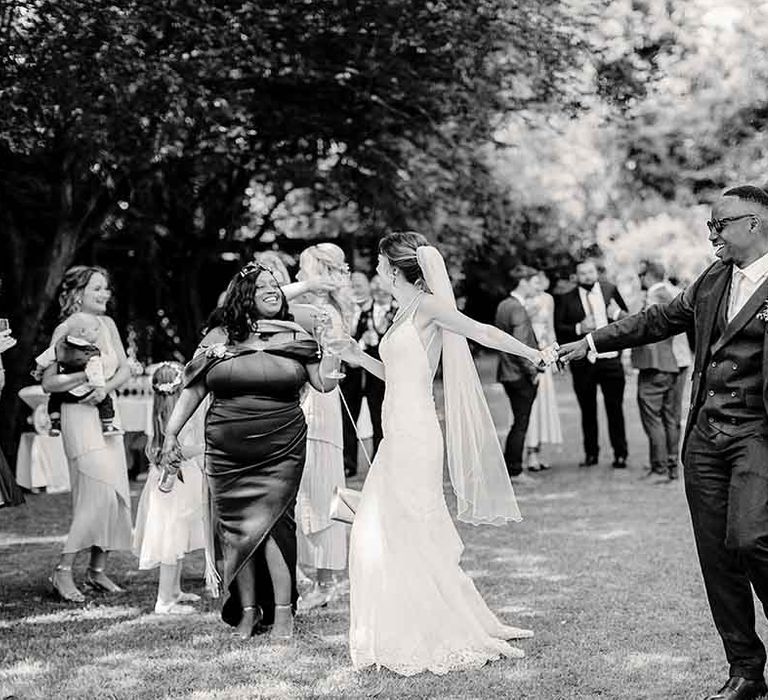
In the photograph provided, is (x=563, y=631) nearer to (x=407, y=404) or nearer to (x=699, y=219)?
(x=407, y=404)

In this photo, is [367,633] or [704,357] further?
[367,633]

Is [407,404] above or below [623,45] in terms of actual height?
below

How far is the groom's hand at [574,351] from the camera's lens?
595 cm

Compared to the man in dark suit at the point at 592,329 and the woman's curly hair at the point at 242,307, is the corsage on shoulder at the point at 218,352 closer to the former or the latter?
the woman's curly hair at the point at 242,307

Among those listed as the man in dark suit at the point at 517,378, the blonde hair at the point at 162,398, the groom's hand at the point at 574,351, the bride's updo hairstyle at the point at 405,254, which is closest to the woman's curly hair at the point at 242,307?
the bride's updo hairstyle at the point at 405,254

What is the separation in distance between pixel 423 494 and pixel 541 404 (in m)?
8.57

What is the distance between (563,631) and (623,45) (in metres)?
11.1

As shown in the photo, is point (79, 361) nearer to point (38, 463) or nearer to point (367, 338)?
point (38, 463)

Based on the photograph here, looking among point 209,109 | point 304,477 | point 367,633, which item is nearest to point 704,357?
point 367,633

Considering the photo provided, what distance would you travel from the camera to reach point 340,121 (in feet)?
50.8

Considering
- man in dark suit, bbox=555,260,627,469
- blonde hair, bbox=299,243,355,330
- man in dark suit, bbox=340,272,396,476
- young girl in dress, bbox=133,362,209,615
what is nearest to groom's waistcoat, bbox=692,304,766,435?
blonde hair, bbox=299,243,355,330

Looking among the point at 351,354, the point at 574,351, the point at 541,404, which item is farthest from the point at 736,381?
the point at 541,404

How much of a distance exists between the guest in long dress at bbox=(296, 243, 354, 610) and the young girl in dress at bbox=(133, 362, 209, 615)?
70cm

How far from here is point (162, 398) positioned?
761cm
